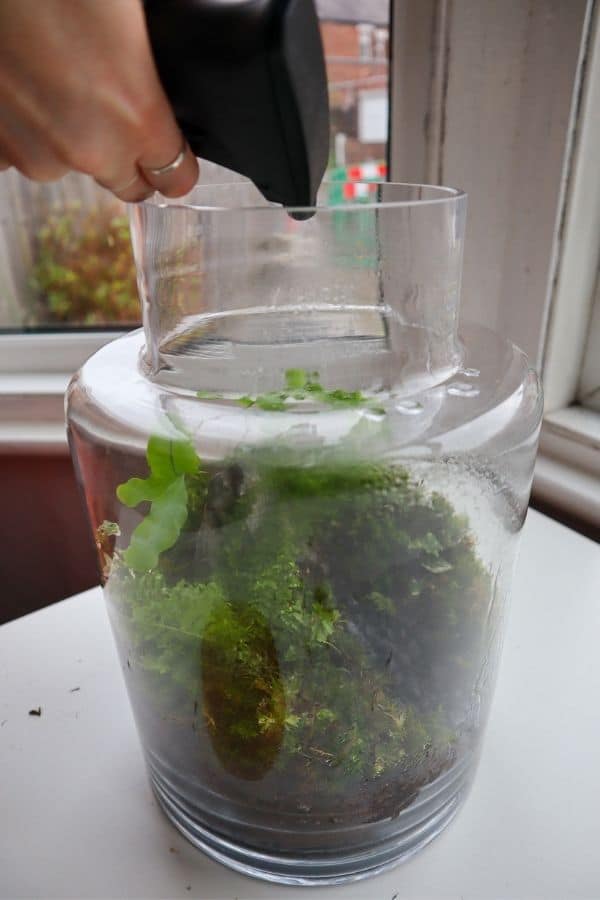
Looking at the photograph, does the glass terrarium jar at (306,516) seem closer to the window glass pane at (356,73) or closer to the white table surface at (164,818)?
the white table surface at (164,818)

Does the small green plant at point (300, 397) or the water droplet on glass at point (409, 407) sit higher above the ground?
the small green plant at point (300, 397)

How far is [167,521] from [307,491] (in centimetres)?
7

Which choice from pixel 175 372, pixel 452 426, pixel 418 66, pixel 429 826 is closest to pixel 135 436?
pixel 175 372

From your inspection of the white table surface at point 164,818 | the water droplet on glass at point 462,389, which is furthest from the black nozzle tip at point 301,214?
the white table surface at point 164,818

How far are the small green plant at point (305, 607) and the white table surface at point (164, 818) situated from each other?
70 mm

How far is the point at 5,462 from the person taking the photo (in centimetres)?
81

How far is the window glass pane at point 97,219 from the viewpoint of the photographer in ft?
2.28

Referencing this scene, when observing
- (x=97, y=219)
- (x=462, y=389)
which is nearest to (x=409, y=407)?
(x=462, y=389)

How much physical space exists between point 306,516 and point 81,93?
19 centimetres

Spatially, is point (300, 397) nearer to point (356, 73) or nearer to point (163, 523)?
point (163, 523)

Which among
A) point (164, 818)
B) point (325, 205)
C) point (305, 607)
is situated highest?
point (325, 205)

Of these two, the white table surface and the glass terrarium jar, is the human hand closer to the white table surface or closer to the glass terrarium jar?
the glass terrarium jar

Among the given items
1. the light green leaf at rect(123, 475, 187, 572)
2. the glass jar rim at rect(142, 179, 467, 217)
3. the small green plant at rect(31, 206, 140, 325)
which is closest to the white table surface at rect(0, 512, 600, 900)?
the light green leaf at rect(123, 475, 187, 572)

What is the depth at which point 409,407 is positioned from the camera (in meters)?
0.33
